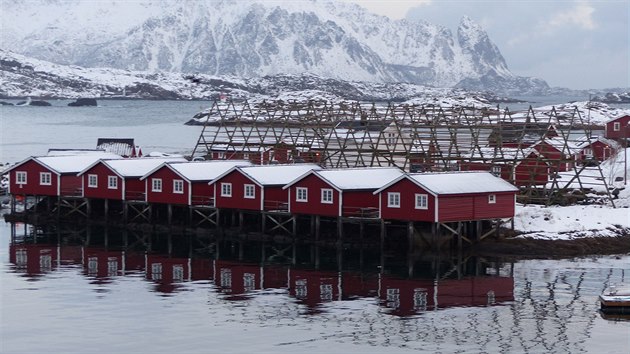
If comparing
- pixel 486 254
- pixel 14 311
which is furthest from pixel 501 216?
pixel 14 311

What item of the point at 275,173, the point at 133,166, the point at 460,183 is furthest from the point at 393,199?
the point at 133,166

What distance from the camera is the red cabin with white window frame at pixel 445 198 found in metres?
56.7

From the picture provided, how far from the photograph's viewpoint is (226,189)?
64.6 m

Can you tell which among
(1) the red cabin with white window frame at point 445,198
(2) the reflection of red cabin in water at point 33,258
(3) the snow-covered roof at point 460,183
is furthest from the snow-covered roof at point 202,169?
(3) the snow-covered roof at point 460,183

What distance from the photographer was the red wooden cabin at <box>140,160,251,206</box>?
216 feet

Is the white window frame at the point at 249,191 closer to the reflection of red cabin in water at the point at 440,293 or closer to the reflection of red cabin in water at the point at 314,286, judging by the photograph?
the reflection of red cabin in water at the point at 314,286

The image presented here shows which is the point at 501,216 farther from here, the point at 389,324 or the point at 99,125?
the point at 99,125

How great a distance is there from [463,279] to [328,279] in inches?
207

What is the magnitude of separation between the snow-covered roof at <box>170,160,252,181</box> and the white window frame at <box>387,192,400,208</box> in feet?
34.4

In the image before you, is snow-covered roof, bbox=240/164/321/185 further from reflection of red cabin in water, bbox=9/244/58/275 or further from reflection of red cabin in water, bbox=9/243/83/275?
reflection of red cabin in water, bbox=9/244/58/275

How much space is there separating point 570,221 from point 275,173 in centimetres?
1464

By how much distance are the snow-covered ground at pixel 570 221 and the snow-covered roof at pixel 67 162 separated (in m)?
24.1

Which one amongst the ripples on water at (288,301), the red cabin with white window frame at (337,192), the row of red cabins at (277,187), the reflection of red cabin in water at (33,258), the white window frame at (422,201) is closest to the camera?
the ripples on water at (288,301)

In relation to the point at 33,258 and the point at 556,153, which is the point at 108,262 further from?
the point at 556,153
